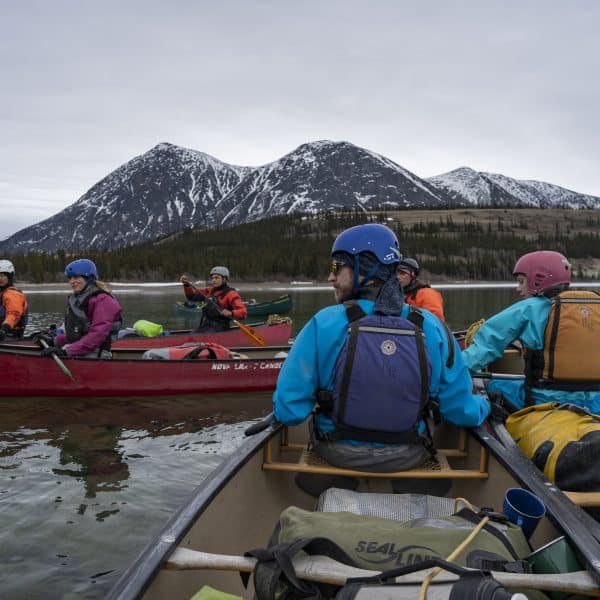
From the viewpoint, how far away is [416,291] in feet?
30.3

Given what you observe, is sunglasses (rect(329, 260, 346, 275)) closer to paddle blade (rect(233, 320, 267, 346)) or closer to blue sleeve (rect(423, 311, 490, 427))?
blue sleeve (rect(423, 311, 490, 427))

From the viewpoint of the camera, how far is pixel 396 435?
3.55 meters

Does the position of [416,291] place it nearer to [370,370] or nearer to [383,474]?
[383,474]

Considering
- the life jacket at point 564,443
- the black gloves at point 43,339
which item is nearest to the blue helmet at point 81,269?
the black gloves at point 43,339

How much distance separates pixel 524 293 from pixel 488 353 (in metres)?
0.62

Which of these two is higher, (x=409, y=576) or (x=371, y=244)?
(x=371, y=244)

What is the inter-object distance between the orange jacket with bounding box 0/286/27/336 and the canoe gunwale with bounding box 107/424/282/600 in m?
9.07

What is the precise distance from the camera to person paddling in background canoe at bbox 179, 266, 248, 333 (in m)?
13.9

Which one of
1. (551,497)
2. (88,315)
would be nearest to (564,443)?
(551,497)

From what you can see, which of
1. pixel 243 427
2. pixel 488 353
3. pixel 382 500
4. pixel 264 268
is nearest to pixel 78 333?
pixel 243 427

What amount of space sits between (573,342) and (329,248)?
293 feet

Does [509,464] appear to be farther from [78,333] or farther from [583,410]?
[78,333]

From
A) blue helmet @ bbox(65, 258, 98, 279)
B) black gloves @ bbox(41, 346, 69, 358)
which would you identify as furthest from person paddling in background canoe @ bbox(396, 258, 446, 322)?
black gloves @ bbox(41, 346, 69, 358)

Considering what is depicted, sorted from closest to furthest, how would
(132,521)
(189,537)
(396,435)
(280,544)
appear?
(280,544) < (189,537) < (396,435) < (132,521)
